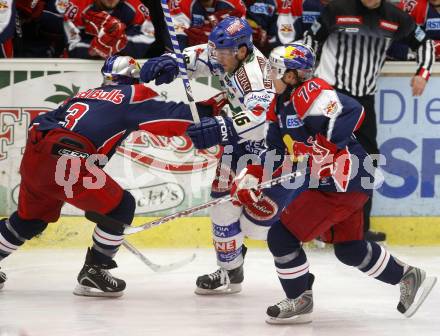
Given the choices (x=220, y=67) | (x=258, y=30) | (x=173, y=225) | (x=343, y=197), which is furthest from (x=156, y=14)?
(x=343, y=197)

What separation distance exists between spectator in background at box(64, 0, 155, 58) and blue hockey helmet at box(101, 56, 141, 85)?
49.7 inches

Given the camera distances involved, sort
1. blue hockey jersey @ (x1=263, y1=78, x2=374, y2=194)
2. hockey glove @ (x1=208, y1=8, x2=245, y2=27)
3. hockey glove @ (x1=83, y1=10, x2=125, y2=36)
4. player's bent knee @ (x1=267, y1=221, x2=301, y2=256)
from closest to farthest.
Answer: blue hockey jersey @ (x1=263, y1=78, x2=374, y2=194), player's bent knee @ (x1=267, y1=221, x2=301, y2=256), hockey glove @ (x1=83, y1=10, x2=125, y2=36), hockey glove @ (x1=208, y1=8, x2=245, y2=27)

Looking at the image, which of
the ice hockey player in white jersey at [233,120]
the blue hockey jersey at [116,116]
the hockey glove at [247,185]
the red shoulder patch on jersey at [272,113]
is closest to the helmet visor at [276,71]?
the red shoulder patch on jersey at [272,113]

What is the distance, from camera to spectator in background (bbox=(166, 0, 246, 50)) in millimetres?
6000

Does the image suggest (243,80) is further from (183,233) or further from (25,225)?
(183,233)

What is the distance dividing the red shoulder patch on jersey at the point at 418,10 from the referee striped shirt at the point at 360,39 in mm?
228

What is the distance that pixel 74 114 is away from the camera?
14.7 ft

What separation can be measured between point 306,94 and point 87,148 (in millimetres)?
1015

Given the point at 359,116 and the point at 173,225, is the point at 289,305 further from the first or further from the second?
the point at 173,225

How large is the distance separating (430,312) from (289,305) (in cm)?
64

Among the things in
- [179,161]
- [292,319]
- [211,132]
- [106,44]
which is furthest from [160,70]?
[179,161]

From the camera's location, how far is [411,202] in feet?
20.1

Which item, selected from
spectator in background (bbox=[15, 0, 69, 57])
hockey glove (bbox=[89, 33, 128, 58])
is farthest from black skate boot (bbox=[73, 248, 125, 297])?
spectator in background (bbox=[15, 0, 69, 57])

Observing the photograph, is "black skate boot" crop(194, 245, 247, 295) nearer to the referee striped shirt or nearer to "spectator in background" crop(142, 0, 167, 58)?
the referee striped shirt
